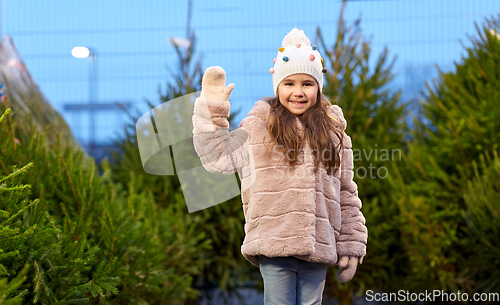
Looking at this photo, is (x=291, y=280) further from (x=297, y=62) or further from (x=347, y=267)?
(x=297, y=62)

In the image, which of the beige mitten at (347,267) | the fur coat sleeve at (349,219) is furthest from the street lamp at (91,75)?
the beige mitten at (347,267)

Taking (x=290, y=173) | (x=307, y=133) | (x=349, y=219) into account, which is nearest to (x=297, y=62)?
(x=307, y=133)

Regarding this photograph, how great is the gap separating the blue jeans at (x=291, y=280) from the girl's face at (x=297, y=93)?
0.62 meters

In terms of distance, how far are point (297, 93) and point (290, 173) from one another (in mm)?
340

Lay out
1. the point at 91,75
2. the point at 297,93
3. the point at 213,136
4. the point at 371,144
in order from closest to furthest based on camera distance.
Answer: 1. the point at 213,136
2. the point at 297,93
3. the point at 371,144
4. the point at 91,75

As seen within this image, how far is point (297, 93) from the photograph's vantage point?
2.10 metres

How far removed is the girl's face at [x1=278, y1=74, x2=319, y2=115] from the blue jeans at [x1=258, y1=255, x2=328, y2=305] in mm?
617

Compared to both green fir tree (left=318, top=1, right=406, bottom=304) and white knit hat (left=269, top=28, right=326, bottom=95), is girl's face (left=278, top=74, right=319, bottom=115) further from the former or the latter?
green fir tree (left=318, top=1, right=406, bottom=304)

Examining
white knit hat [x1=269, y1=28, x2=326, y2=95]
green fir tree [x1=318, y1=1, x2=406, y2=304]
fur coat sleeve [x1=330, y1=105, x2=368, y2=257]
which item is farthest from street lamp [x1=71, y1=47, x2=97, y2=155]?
fur coat sleeve [x1=330, y1=105, x2=368, y2=257]

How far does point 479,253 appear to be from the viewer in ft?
12.3

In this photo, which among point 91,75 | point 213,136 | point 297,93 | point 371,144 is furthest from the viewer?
point 91,75

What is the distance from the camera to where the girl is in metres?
1.96

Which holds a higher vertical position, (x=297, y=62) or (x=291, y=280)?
(x=297, y=62)

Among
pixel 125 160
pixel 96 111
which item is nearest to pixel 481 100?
pixel 125 160
